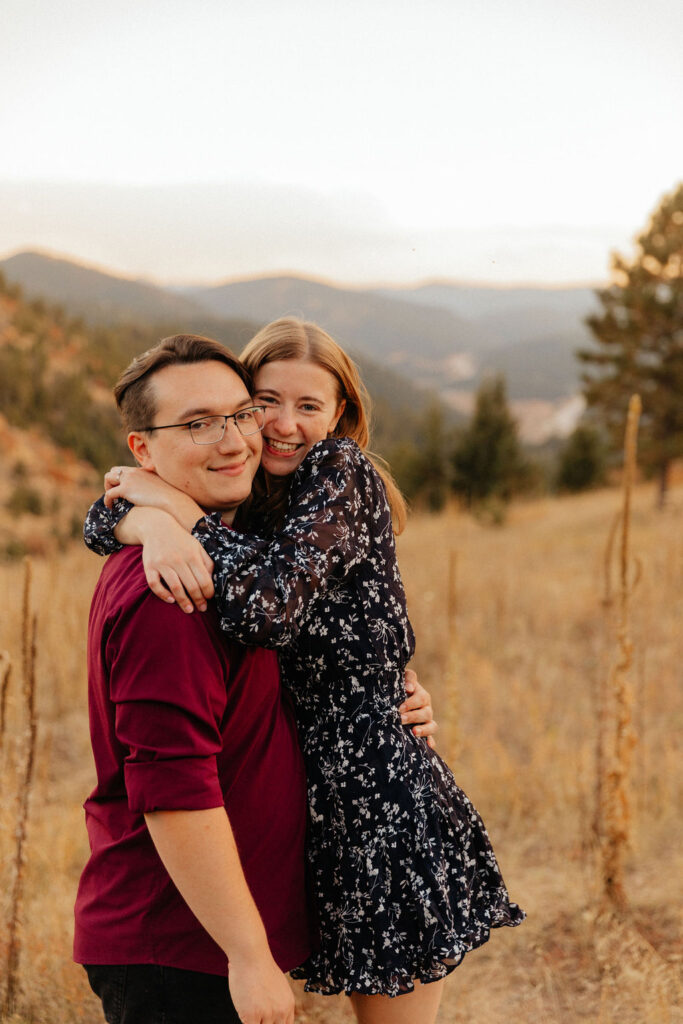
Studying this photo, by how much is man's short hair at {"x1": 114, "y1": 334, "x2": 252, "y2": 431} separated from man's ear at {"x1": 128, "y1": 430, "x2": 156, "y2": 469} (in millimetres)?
16

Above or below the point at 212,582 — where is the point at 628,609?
below

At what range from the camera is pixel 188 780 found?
1.18 meters

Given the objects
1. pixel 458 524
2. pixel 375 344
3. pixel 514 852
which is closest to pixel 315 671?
pixel 514 852

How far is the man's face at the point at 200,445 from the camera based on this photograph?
146cm

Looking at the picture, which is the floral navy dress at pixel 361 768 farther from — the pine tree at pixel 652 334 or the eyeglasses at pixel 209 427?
the pine tree at pixel 652 334

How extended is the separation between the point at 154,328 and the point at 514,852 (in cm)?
4918

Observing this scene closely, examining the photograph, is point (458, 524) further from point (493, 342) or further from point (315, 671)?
point (493, 342)

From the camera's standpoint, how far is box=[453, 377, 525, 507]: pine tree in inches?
877

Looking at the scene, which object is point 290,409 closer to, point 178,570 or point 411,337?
point 178,570

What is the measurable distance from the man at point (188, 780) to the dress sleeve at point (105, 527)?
56mm

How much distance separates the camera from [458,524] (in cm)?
1412

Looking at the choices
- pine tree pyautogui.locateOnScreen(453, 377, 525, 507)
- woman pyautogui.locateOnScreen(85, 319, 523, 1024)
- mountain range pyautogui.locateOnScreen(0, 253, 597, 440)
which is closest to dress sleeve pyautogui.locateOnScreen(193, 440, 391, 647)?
woman pyautogui.locateOnScreen(85, 319, 523, 1024)

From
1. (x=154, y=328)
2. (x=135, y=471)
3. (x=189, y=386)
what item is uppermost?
(x=154, y=328)

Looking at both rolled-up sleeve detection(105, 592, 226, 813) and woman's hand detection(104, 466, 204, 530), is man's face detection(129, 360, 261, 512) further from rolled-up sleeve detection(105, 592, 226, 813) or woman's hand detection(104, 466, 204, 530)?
rolled-up sleeve detection(105, 592, 226, 813)
